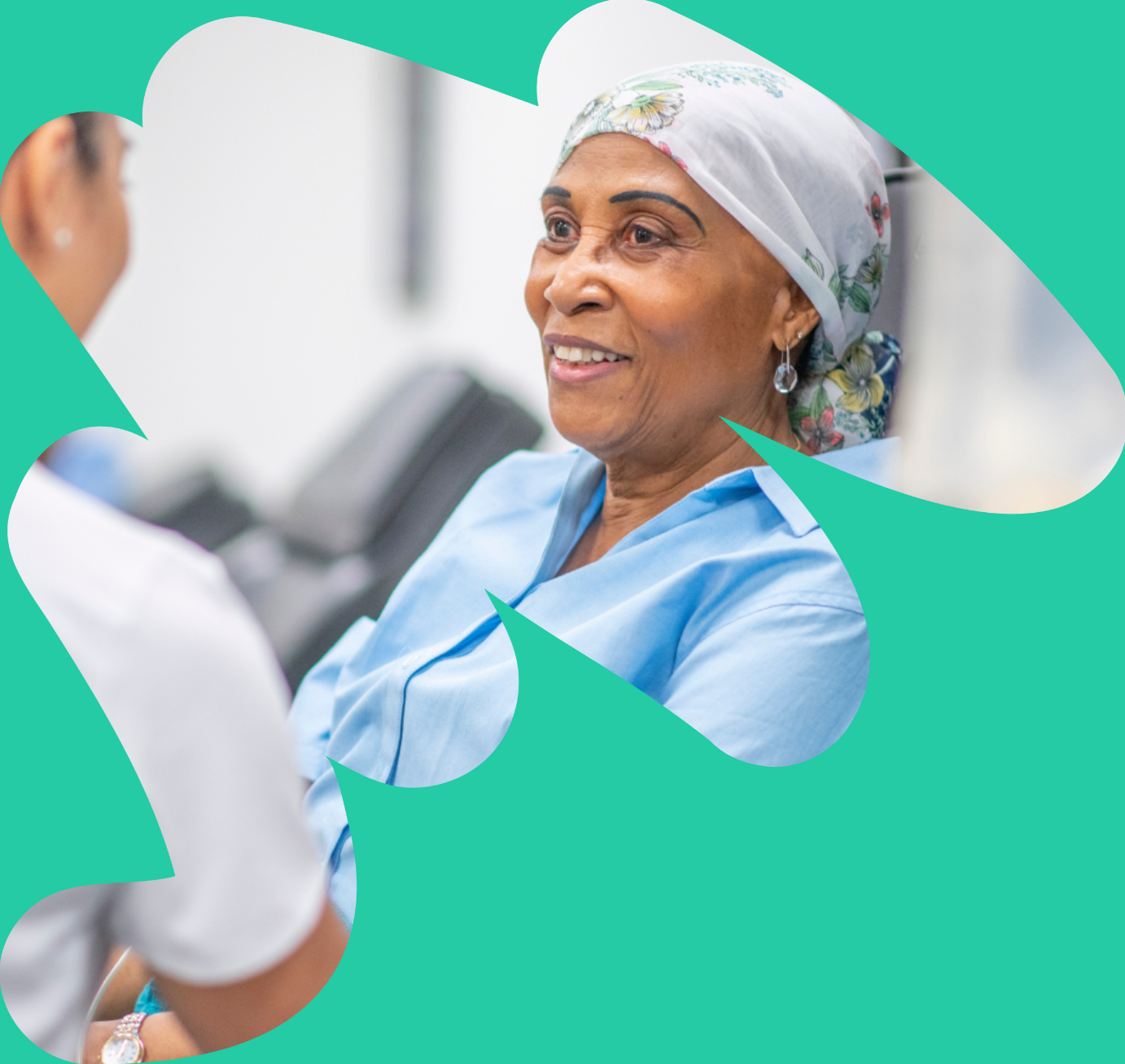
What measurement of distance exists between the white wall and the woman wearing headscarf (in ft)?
0.63

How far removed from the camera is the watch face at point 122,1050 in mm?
1901

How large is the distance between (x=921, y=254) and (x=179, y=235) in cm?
139

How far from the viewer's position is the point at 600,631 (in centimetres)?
199

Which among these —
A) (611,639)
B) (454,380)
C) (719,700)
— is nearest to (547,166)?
(454,380)

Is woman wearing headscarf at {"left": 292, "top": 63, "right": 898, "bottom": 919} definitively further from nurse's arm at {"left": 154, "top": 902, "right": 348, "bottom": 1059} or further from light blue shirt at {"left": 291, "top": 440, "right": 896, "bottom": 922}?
nurse's arm at {"left": 154, "top": 902, "right": 348, "bottom": 1059}

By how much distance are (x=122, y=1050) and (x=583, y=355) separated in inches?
53.2

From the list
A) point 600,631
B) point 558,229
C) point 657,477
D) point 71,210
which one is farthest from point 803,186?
point 71,210

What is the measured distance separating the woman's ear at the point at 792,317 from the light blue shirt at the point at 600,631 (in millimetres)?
217

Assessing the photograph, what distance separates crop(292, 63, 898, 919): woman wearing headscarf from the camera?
194 centimetres

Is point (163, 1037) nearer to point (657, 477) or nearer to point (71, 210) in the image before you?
point (657, 477)

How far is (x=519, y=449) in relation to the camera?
2.29 meters

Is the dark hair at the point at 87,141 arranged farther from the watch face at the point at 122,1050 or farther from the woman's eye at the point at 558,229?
the watch face at the point at 122,1050

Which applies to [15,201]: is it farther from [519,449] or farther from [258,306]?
[519,449]

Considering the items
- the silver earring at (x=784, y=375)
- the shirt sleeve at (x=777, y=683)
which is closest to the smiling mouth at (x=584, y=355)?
the silver earring at (x=784, y=375)
